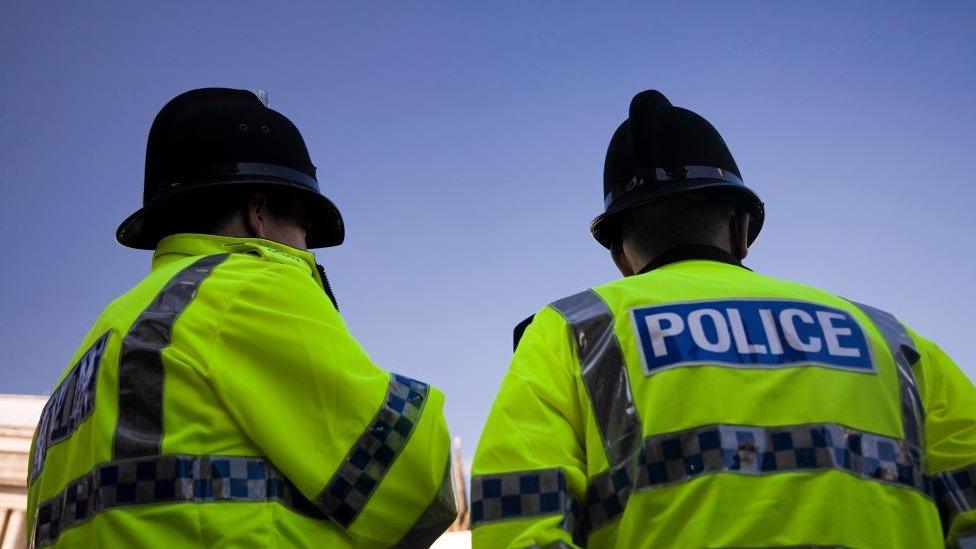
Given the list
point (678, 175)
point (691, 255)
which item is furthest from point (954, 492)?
point (678, 175)

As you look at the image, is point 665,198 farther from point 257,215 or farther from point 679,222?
point 257,215

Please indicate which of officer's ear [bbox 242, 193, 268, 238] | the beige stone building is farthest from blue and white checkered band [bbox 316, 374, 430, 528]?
the beige stone building

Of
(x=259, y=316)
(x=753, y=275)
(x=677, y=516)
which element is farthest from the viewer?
(x=753, y=275)

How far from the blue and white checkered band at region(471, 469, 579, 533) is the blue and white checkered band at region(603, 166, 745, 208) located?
1.11 m

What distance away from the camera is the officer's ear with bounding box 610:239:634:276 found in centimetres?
296

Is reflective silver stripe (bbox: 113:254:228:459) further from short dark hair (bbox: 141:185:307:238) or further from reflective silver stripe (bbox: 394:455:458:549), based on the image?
reflective silver stripe (bbox: 394:455:458:549)

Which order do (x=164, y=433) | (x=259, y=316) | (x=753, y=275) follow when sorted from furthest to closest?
(x=753, y=275), (x=259, y=316), (x=164, y=433)

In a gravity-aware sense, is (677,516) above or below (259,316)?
below

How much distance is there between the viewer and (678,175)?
2.82 m

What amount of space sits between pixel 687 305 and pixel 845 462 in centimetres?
52

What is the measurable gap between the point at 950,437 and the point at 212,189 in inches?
86.2

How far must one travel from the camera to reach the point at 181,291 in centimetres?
236

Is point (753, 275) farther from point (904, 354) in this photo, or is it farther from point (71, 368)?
point (71, 368)

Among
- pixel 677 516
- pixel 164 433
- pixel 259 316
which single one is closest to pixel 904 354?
pixel 677 516
